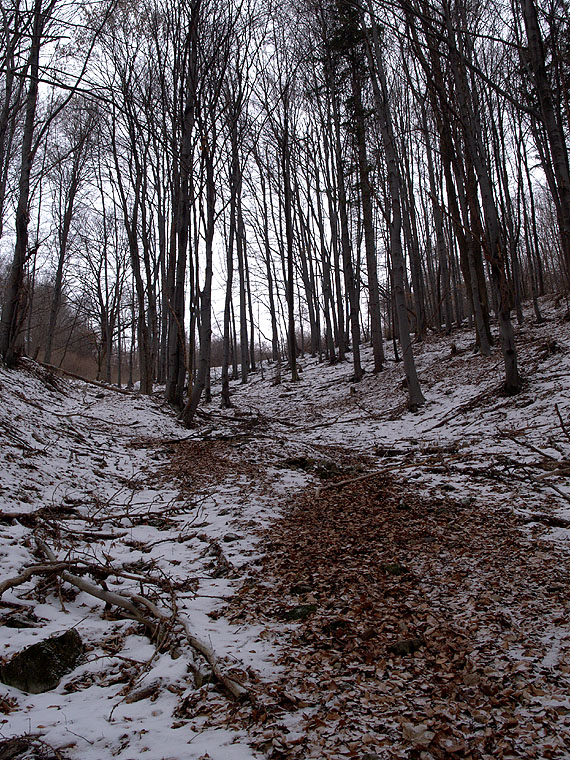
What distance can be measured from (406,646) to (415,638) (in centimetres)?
10

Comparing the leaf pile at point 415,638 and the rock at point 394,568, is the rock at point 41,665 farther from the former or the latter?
the rock at point 394,568

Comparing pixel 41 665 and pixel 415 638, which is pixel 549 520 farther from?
pixel 41 665

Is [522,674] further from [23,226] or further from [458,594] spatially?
[23,226]

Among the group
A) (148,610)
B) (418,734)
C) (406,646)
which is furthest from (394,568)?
(148,610)

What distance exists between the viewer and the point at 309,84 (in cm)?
1594

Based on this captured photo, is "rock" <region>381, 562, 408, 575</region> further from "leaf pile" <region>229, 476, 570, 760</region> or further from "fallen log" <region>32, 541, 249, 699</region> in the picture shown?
"fallen log" <region>32, 541, 249, 699</region>

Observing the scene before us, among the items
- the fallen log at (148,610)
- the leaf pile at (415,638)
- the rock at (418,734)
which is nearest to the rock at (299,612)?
the leaf pile at (415,638)

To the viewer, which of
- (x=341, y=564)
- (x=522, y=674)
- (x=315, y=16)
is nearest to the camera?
(x=522, y=674)

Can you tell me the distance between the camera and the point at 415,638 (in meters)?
2.27

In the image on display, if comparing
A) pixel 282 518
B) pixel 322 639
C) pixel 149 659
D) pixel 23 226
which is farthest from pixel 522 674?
pixel 23 226

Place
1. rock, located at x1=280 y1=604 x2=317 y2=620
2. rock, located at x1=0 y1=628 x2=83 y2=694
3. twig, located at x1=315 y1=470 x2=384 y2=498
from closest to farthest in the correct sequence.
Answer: rock, located at x1=0 y1=628 x2=83 y2=694
rock, located at x1=280 y1=604 x2=317 y2=620
twig, located at x1=315 y1=470 x2=384 y2=498

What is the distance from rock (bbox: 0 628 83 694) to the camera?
194 centimetres

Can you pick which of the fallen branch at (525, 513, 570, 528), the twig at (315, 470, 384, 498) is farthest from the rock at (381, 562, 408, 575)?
the twig at (315, 470, 384, 498)

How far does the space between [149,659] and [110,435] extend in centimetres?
567
